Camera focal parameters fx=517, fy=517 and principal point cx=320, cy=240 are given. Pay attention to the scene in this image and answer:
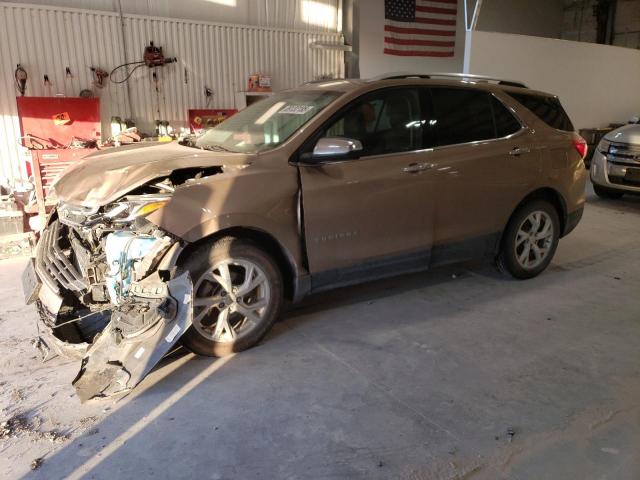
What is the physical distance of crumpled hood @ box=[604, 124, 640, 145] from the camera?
7832 mm

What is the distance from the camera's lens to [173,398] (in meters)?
2.89

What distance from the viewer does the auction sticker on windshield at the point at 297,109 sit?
367 cm

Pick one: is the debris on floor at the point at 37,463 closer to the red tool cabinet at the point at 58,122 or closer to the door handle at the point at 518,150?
the door handle at the point at 518,150

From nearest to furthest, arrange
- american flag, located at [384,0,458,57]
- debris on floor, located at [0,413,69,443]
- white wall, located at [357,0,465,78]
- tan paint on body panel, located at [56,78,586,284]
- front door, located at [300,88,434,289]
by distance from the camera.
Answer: debris on floor, located at [0,413,69,443]
tan paint on body panel, located at [56,78,586,284]
front door, located at [300,88,434,289]
white wall, located at [357,0,465,78]
american flag, located at [384,0,458,57]

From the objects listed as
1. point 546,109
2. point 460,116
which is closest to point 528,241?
point 546,109

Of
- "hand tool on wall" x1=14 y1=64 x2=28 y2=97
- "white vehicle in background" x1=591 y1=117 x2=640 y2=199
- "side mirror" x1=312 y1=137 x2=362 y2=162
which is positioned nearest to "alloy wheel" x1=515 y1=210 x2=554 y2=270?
"side mirror" x1=312 y1=137 x2=362 y2=162

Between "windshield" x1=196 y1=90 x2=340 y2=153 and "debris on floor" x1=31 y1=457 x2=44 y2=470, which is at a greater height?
"windshield" x1=196 y1=90 x2=340 y2=153

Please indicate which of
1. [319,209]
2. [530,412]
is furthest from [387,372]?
[319,209]

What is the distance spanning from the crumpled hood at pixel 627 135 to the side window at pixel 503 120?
4585 millimetres

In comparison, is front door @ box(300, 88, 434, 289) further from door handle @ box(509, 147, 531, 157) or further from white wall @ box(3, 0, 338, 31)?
white wall @ box(3, 0, 338, 31)

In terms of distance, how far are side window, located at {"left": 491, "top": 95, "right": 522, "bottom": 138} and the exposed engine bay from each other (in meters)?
2.78

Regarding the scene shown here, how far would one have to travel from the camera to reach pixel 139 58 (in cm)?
800

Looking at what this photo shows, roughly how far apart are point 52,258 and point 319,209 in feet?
5.68

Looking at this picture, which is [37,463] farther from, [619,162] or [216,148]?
[619,162]
